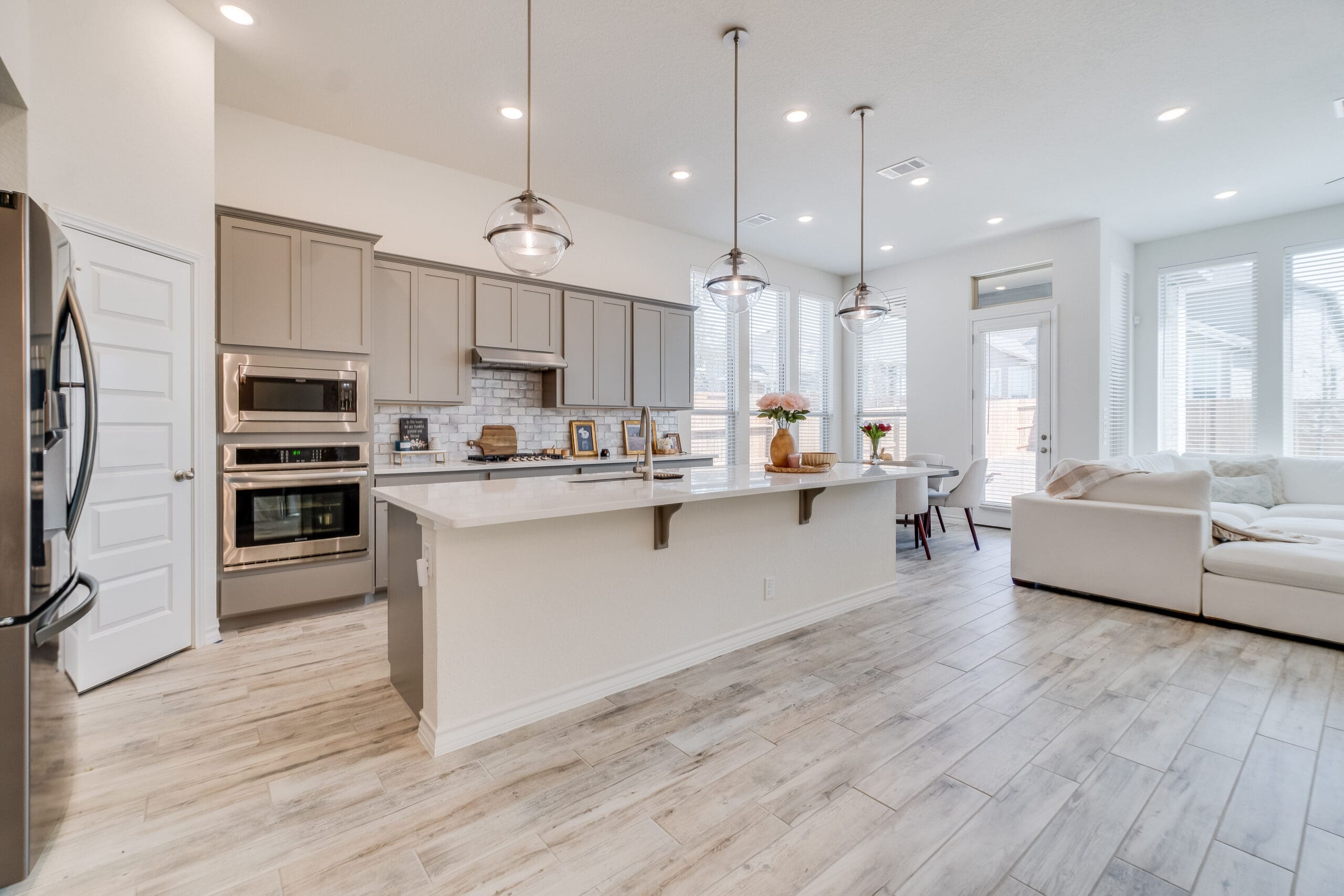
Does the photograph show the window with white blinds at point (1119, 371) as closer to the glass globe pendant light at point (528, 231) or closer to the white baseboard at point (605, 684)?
the white baseboard at point (605, 684)

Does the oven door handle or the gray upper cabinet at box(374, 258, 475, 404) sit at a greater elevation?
the gray upper cabinet at box(374, 258, 475, 404)

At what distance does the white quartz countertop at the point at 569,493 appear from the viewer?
6.26 feet

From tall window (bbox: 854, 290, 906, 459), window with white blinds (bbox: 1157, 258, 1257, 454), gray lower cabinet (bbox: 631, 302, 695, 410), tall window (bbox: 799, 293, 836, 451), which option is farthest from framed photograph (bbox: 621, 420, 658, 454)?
window with white blinds (bbox: 1157, 258, 1257, 454)

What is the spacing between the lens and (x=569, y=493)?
2.34 meters

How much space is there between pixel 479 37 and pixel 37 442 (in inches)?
104

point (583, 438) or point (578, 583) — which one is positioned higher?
point (583, 438)

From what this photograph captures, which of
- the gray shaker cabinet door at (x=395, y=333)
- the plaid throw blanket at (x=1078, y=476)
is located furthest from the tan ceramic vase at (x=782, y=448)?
the gray shaker cabinet door at (x=395, y=333)

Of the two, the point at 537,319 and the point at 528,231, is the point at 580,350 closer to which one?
the point at 537,319

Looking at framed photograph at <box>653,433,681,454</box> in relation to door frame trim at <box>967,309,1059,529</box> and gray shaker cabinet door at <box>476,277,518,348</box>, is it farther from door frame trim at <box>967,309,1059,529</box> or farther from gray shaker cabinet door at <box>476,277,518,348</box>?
door frame trim at <box>967,309,1059,529</box>

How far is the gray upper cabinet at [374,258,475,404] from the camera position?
3971 mm

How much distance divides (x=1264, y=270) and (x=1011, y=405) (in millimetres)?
2424

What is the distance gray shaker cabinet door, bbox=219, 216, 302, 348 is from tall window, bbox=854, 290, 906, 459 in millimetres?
6234

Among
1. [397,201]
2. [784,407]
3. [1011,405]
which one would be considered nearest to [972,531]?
[1011,405]

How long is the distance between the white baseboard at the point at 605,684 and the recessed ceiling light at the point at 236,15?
A: 11.0 feet
